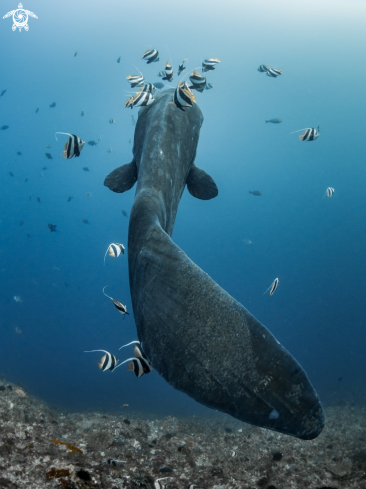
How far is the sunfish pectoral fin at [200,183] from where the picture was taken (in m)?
4.86

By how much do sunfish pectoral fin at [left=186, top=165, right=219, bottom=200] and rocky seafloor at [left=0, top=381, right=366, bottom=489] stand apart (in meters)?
4.24

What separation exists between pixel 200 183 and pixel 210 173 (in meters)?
70.1

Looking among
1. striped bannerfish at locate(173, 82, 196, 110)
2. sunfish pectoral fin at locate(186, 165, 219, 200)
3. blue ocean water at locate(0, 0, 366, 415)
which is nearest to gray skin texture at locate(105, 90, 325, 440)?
striped bannerfish at locate(173, 82, 196, 110)

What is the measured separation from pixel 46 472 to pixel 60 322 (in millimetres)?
84968

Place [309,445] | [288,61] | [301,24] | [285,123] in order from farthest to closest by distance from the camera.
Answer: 1. [285,123]
2. [288,61]
3. [301,24]
4. [309,445]

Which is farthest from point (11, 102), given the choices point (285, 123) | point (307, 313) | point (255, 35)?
point (307, 313)

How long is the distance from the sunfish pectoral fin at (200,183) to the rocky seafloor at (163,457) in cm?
424

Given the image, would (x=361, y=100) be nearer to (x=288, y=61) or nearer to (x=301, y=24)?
(x=288, y=61)

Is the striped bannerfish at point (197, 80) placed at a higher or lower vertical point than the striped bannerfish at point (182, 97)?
higher

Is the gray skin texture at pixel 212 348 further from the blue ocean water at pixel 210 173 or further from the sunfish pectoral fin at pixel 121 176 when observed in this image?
the blue ocean water at pixel 210 173

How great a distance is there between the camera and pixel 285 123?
69.4m

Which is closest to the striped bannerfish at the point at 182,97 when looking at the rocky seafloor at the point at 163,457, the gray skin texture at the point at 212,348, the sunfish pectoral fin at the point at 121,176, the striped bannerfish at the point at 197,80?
the sunfish pectoral fin at the point at 121,176

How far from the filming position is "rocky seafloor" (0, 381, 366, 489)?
4070 mm

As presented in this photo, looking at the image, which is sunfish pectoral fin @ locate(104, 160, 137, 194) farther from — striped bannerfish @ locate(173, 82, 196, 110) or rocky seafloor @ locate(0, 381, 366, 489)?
rocky seafloor @ locate(0, 381, 366, 489)
